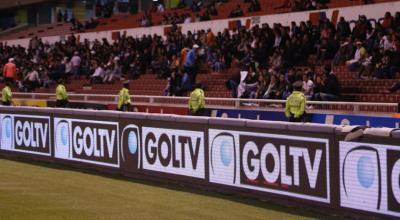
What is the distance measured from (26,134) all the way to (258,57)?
7412 mm

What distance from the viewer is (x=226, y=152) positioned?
9336 mm

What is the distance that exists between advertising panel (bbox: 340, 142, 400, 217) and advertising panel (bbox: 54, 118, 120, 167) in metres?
5.23

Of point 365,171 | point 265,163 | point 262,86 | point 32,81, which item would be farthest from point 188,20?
point 365,171

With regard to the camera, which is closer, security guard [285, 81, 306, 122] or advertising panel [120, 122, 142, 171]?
advertising panel [120, 122, 142, 171]

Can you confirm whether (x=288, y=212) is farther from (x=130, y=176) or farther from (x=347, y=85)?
(x=347, y=85)

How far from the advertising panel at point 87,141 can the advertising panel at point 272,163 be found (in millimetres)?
2806

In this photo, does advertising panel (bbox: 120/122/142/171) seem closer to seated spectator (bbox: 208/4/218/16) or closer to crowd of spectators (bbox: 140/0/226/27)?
crowd of spectators (bbox: 140/0/226/27)

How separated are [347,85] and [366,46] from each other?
44.9 inches

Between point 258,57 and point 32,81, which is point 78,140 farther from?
point 32,81

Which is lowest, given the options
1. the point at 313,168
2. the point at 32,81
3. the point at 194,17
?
the point at 313,168

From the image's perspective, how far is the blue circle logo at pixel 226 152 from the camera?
9266 millimetres

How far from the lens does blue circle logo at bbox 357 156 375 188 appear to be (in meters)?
7.21

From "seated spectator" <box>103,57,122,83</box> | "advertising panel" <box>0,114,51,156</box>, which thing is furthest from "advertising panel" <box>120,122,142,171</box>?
"seated spectator" <box>103,57,122,83</box>

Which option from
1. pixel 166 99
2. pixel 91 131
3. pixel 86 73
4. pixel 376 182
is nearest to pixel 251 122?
pixel 376 182
